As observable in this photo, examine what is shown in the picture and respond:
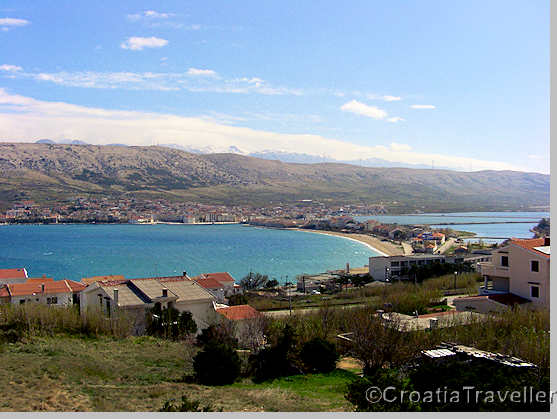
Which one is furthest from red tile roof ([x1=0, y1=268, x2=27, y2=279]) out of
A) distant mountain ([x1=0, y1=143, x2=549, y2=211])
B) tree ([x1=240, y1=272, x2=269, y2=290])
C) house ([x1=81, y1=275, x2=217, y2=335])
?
distant mountain ([x1=0, y1=143, x2=549, y2=211])

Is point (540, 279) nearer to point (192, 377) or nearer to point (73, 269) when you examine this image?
point (192, 377)

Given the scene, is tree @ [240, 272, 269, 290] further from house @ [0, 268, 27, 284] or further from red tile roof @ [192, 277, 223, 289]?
house @ [0, 268, 27, 284]

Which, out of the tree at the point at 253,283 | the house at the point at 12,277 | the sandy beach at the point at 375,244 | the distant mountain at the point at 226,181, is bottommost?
the sandy beach at the point at 375,244

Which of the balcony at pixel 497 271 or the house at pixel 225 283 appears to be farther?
the house at pixel 225 283

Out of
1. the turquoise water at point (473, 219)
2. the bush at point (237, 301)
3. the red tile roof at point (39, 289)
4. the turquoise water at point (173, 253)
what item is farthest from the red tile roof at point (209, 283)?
the turquoise water at point (473, 219)

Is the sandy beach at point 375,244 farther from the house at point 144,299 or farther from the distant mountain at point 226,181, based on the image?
the distant mountain at point 226,181

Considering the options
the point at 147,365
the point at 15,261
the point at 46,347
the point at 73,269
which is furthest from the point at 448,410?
the point at 15,261

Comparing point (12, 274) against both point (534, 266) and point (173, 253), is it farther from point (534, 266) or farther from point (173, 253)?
point (173, 253)
